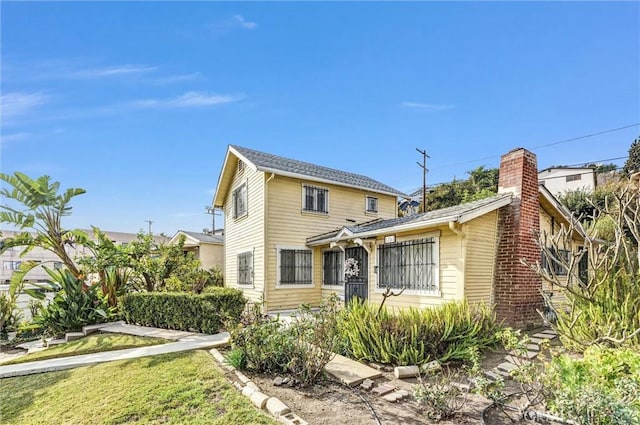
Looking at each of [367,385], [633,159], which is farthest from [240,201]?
[633,159]

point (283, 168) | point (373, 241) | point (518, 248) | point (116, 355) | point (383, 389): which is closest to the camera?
point (383, 389)

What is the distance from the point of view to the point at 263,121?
15562 mm

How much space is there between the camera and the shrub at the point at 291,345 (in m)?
5.24

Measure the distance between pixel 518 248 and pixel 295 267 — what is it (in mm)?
7884

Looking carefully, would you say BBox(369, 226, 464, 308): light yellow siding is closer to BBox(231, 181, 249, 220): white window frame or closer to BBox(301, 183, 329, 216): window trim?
BBox(301, 183, 329, 216): window trim

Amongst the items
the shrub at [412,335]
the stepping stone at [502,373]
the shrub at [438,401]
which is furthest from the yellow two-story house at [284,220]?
the shrub at [438,401]

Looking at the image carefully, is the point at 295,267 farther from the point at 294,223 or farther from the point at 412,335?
the point at 412,335

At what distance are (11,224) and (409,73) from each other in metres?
14.9

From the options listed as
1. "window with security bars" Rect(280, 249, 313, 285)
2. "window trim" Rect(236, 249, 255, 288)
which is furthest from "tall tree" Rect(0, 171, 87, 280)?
"window with security bars" Rect(280, 249, 313, 285)

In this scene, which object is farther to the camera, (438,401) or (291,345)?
(291,345)

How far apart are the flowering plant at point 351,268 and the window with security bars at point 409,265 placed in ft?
4.69

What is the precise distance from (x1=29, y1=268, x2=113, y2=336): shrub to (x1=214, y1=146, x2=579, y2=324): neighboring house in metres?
5.41

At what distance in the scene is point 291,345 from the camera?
5.48 metres

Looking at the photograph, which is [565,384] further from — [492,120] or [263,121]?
[492,120]
